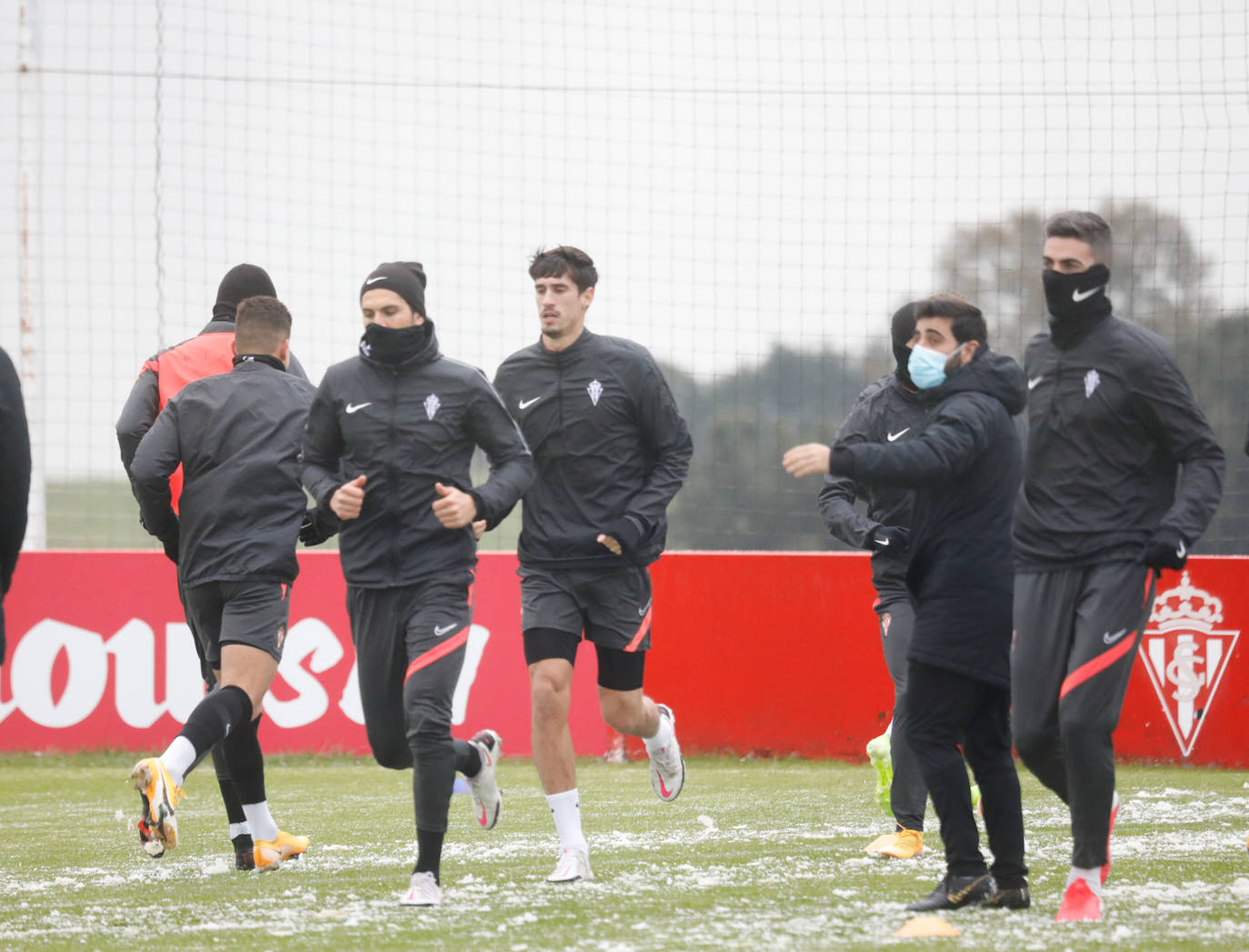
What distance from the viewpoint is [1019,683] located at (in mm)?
5238

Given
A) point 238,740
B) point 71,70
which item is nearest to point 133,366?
point 71,70

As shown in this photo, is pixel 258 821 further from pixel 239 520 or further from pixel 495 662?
pixel 495 662

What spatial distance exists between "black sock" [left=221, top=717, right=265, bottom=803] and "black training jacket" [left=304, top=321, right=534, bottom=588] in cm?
105

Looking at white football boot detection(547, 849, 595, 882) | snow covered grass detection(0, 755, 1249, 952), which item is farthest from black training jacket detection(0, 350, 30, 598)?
white football boot detection(547, 849, 595, 882)

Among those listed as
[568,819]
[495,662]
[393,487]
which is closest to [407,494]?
[393,487]

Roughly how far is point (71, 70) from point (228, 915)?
35.0 feet

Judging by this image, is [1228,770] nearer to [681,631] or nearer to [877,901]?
[681,631]

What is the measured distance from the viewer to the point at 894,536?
22.3 ft

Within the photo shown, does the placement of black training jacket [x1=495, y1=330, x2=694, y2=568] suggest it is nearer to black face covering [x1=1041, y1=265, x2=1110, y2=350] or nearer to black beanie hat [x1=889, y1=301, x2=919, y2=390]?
black beanie hat [x1=889, y1=301, x2=919, y2=390]

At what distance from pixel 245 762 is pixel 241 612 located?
628 mm

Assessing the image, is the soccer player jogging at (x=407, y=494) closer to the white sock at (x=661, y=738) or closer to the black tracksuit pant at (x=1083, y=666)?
the white sock at (x=661, y=738)

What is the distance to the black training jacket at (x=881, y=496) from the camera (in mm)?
6910

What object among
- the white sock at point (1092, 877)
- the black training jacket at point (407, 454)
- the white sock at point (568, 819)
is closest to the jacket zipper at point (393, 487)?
the black training jacket at point (407, 454)

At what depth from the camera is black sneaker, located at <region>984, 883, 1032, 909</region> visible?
209 inches
